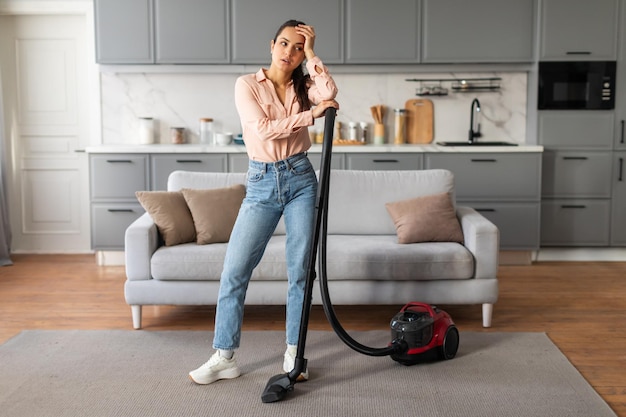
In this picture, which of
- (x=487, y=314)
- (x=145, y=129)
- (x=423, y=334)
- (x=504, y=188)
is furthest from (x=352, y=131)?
(x=423, y=334)

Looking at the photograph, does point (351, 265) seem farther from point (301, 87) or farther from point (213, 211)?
point (301, 87)

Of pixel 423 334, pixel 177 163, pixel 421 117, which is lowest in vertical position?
pixel 423 334

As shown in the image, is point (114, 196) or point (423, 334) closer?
point (423, 334)

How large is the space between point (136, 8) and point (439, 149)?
2479 millimetres

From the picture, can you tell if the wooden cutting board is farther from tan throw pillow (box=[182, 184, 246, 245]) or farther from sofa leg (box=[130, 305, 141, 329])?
sofa leg (box=[130, 305, 141, 329])

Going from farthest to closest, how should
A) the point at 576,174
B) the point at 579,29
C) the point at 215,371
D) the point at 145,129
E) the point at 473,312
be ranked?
the point at 145,129, the point at 576,174, the point at 579,29, the point at 473,312, the point at 215,371

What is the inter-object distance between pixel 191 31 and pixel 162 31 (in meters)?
0.22

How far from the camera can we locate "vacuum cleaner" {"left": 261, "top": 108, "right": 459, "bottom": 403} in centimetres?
309

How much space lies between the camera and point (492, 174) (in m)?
5.81

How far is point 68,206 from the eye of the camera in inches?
255

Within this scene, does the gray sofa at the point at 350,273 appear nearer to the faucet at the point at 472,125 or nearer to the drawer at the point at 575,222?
the drawer at the point at 575,222

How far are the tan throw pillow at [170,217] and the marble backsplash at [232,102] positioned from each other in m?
2.17

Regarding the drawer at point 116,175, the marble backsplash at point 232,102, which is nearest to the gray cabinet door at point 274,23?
the marble backsplash at point 232,102

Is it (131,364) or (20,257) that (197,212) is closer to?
(131,364)
